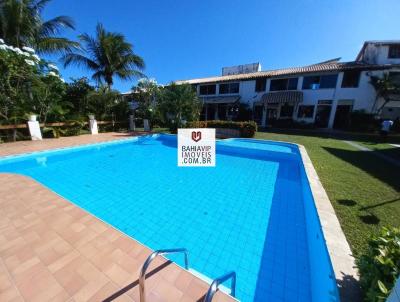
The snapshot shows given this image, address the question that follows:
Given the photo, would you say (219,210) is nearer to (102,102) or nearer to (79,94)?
(102,102)

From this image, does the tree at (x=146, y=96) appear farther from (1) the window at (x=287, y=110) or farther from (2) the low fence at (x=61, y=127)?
(1) the window at (x=287, y=110)

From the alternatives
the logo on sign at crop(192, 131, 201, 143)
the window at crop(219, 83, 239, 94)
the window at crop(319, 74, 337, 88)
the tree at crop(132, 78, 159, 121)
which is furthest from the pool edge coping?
the window at crop(219, 83, 239, 94)

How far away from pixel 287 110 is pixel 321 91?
13.4 feet

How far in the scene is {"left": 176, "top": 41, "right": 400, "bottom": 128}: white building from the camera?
1980cm

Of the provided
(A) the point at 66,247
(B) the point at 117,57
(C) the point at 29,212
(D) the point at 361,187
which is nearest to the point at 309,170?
(D) the point at 361,187

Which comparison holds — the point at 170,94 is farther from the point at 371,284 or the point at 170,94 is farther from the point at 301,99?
the point at 371,284

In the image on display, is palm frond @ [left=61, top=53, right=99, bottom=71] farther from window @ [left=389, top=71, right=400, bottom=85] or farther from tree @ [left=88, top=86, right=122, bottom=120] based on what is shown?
window @ [left=389, top=71, right=400, bottom=85]

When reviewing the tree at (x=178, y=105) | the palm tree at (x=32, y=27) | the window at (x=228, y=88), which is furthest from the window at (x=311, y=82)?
the palm tree at (x=32, y=27)

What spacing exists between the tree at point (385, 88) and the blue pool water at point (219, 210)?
53.1 feet

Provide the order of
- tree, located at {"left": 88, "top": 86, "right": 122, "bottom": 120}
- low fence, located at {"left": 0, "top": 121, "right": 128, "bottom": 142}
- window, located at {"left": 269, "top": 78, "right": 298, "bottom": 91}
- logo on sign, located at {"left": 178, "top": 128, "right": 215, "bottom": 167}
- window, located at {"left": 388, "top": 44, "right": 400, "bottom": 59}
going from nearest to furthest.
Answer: logo on sign, located at {"left": 178, "top": 128, "right": 215, "bottom": 167} → low fence, located at {"left": 0, "top": 121, "right": 128, "bottom": 142} → tree, located at {"left": 88, "top": 86, "right": 122, "bottom": 120} → window, located at {"left": 388, "top": 44, "right": 400, "bottom": 59} → window, located at {"left": 269, "top": 78, "right": 298, "bottom": 91}

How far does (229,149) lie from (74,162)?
29.7 feet

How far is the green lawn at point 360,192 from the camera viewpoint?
3.67 metres

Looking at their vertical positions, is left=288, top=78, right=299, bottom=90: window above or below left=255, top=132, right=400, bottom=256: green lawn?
above

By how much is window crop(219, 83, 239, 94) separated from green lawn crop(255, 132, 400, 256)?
20280 millimetres
